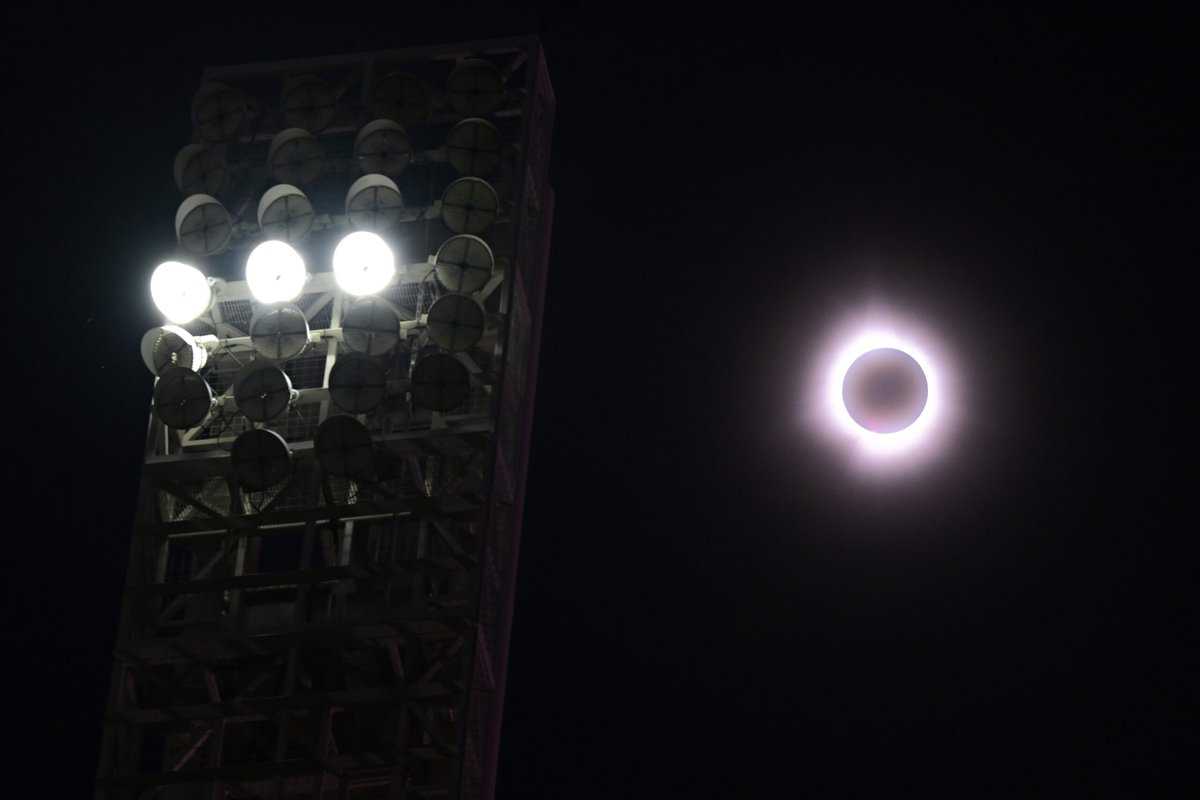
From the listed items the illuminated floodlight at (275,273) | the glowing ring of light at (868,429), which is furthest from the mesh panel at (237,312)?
the glowing ring of light at (868,429)

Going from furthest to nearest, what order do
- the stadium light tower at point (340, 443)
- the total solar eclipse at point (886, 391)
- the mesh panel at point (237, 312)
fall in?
the total solar eclipse at point (886, 391), the mesh panel at point (237, 312), the stadium light tower at point (340, 443)

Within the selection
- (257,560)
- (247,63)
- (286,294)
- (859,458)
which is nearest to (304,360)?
(286,294)

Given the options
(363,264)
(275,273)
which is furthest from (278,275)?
(363,264)

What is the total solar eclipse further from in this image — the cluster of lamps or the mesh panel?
the mesh panel

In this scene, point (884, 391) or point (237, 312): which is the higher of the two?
point (237, 312)

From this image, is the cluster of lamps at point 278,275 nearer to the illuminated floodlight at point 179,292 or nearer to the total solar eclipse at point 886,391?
the illuminated floodlight at point 179,292

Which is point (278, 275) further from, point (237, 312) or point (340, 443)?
point (340, 443)

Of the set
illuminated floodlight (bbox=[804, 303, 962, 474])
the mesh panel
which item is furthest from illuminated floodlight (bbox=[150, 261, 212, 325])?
illuminated floodlight (bbox=[804, 303, 962, 474])

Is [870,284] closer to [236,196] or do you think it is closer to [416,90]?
[416,90]
